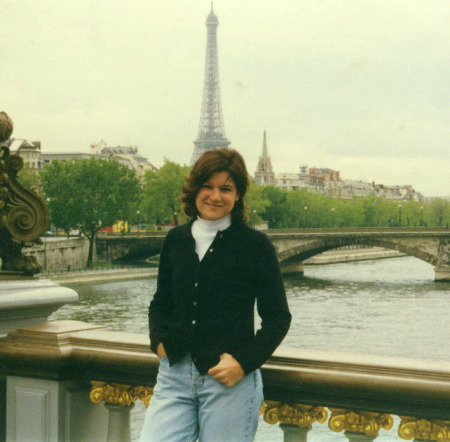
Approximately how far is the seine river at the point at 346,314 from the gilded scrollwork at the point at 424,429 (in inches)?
305

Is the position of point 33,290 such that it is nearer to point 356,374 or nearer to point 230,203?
point 230,203

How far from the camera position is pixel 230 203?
1.90 meters

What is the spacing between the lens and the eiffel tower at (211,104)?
77.2 m

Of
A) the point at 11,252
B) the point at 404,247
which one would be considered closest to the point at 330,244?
the point at 404,247

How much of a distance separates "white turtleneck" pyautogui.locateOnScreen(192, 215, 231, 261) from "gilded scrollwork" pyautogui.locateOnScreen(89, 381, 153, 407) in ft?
1.40

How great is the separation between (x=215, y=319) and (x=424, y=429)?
511 mm

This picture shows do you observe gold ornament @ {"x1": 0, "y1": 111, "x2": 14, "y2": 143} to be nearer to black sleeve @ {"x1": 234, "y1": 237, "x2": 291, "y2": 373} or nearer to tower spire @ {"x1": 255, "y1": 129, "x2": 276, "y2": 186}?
black sleeve @ {"x1": 234, "y1": 237, "x2": 291, "y2": 373}

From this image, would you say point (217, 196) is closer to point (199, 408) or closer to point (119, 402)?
point (199, 408)

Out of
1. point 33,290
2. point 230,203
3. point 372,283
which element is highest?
point 230,203

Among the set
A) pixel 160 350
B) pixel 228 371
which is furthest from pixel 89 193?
pixel 228 371

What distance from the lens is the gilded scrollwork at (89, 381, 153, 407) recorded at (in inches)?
80.7

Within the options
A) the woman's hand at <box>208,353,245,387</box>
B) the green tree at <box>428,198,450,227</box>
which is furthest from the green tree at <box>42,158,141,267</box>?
the green tree at <box>428,198,450,227</box>

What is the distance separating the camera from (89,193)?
37.9 metres

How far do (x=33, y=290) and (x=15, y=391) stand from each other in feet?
0.93
